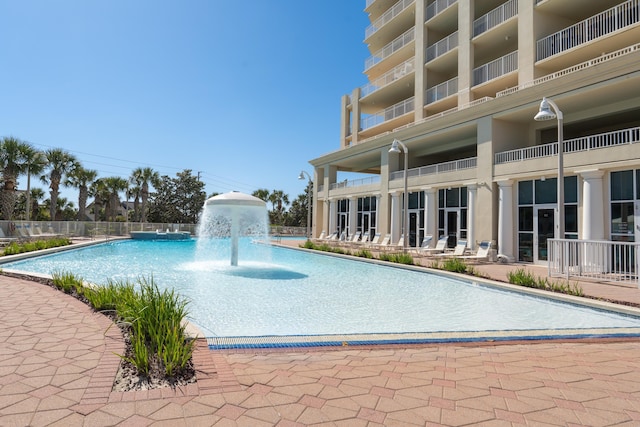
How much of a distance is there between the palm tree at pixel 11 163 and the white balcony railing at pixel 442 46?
28.4 m

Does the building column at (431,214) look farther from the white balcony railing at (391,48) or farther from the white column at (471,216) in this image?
the white balcony railing at (391,48)

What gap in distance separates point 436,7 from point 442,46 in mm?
2534

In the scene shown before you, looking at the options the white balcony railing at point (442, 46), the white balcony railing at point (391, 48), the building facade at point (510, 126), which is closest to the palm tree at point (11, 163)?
the building facade at point (510, 126)

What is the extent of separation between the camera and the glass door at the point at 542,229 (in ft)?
47.4

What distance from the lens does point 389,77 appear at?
27.9 meters

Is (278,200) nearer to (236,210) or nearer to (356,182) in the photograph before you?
(356,182)

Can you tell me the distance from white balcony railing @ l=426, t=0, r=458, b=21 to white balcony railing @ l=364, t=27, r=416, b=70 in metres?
1.47

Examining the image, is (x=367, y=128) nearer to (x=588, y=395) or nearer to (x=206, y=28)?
(x=206, y=28)

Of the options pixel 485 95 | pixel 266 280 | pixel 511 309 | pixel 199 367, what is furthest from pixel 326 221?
pixel 199 367

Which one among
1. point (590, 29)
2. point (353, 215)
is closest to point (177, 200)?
point (353, 215)

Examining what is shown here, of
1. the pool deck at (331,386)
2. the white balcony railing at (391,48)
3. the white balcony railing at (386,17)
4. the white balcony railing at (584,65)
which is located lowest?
the pool deck at (331,386)

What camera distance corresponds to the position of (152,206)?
48625 mm

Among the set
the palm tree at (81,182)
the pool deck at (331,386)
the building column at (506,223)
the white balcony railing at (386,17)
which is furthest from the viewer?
the palm tree at (81,182)

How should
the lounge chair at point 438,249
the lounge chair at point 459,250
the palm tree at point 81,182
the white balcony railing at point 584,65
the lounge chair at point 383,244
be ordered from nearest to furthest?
the white balcony railing at point 584,65
the lounge chair at point 459,250
the lounge chair at point 438,249
the lounge chair at point 383,244
the palm tree at point 81,182
